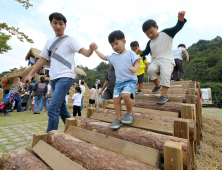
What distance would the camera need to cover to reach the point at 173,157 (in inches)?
49.9

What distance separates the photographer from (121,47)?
7.42 ft

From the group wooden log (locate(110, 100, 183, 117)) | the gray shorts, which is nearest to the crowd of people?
wooden log (locate(110, 100, 183, 117))

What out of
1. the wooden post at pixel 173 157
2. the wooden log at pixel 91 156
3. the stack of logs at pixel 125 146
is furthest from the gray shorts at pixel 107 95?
the wooden post at pixel 173 157

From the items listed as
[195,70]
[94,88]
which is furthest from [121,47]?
[195,70]

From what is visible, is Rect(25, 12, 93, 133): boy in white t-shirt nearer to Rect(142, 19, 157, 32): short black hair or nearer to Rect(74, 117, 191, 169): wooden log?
Rect(74, 117, 191, 169): wooden log

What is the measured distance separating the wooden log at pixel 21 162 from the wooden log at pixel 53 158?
0.08m

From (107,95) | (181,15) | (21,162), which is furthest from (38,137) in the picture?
(181,15)

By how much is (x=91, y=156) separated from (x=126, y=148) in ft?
1.39

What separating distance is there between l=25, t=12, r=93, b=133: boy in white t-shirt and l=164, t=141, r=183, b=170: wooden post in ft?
5.76

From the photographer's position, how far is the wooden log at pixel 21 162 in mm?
1467

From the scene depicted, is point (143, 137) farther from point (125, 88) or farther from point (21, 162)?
point (21, 162)

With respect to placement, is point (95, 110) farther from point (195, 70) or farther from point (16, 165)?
point (195, 70)

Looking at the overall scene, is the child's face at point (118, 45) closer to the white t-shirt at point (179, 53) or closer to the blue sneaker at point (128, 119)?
the blue sneaker at point (128, 119)

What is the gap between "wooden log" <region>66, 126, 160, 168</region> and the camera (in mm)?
1420
